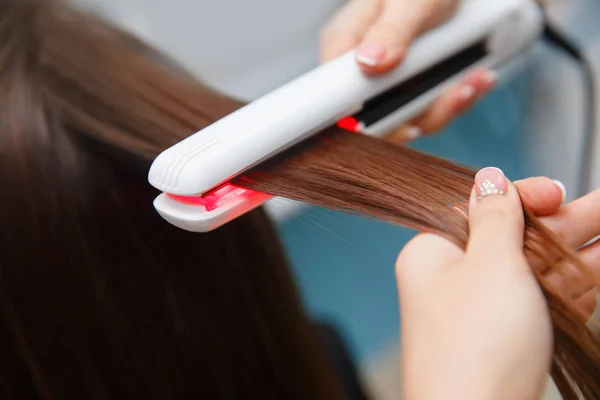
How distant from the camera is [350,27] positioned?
790 mm

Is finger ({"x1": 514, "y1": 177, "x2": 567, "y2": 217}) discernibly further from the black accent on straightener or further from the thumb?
the black accent on straightener

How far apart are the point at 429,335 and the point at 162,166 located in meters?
0.23

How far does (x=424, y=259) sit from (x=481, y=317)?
66mm

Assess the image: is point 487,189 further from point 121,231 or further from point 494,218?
point 121,231

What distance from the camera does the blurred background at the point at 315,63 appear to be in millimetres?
1165

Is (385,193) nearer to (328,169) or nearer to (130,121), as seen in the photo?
(328,169)

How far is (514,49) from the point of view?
766mm

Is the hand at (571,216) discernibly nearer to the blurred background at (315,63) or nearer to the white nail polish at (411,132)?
the white nail polish at (411,132)

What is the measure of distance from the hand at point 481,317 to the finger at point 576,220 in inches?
2.4

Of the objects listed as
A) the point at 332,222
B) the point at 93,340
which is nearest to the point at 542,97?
the point at 332,222

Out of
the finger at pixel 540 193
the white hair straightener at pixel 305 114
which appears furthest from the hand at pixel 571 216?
the white hair straightener at pixel 305 114

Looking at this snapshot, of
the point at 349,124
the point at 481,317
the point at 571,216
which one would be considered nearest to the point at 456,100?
the point at 349,124

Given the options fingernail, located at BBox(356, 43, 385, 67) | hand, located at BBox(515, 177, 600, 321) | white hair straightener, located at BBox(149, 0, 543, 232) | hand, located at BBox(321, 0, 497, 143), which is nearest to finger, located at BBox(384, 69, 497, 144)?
hand, located at BBox(321, 0, 497, 143)

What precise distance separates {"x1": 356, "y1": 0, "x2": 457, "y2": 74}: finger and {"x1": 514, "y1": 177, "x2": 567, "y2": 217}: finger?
0.19m
